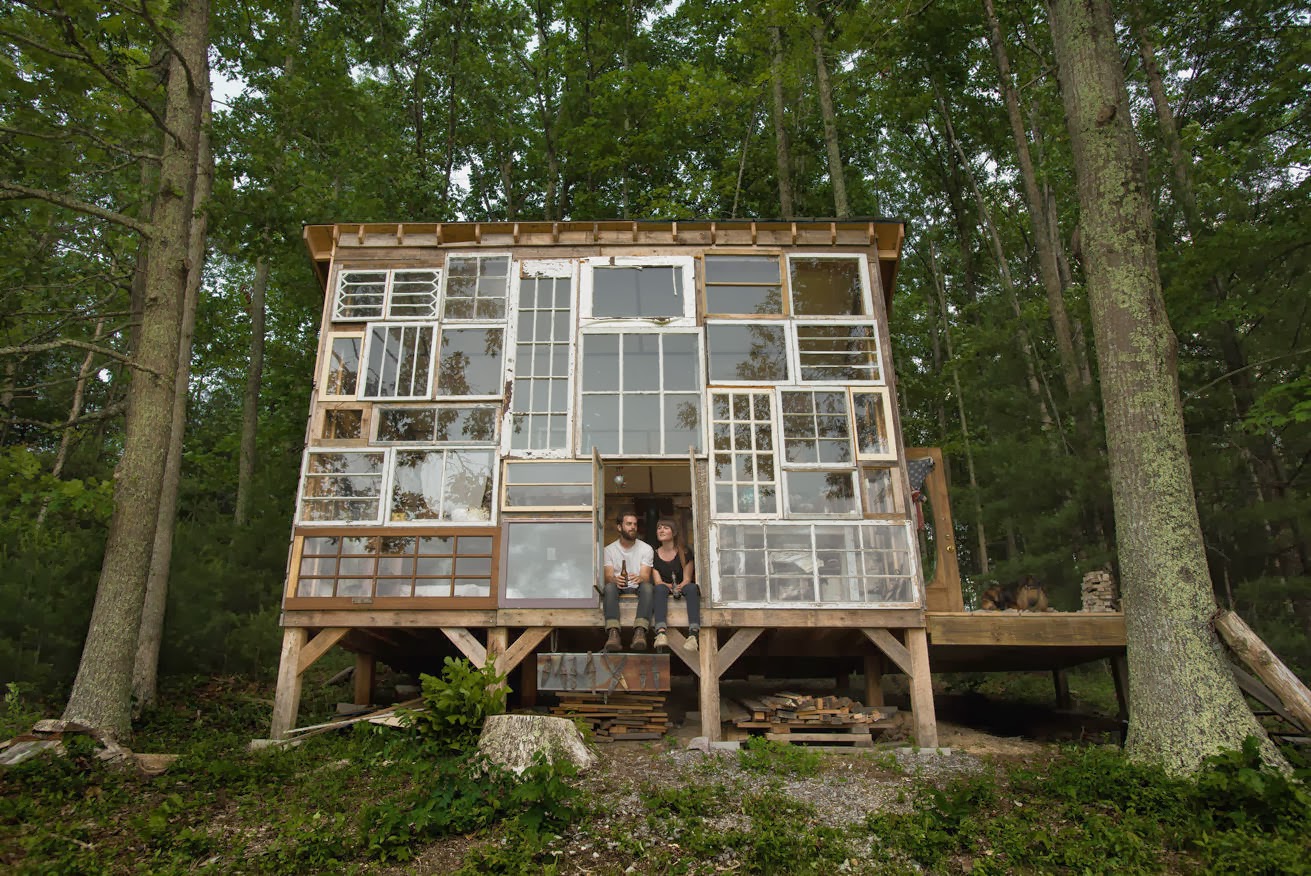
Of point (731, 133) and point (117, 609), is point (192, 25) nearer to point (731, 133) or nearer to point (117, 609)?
point (117, 609)

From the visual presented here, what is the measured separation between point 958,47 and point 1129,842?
56.9 ft

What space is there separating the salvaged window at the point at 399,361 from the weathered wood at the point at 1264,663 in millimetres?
8303

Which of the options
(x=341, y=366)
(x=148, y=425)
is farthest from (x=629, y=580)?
(x=148, y=425)

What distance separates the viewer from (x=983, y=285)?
25.3 meters

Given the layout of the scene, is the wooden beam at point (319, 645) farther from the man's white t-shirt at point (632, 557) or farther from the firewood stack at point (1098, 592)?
the firewood stack at point (1098, 592)

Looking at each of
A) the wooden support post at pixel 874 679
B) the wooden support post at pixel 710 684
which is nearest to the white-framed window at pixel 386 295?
the wooden support post at pixel 710 684

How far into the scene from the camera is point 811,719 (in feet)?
30.1

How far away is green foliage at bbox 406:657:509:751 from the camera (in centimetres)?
728

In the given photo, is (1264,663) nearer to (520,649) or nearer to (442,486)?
(520,649)

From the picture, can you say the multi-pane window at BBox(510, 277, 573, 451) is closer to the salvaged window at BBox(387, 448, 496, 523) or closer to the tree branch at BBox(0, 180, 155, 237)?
the salvaged window at BBox(387, 448, 496, 523)

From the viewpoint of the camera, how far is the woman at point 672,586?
351 inches

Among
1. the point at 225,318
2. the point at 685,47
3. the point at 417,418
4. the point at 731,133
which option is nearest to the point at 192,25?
the point at 417,418

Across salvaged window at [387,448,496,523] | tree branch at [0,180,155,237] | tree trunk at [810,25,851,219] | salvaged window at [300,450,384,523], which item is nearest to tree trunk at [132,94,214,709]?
tree branch at [0,180,155,237]

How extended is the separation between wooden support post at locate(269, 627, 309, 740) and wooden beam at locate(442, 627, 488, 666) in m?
1.59
